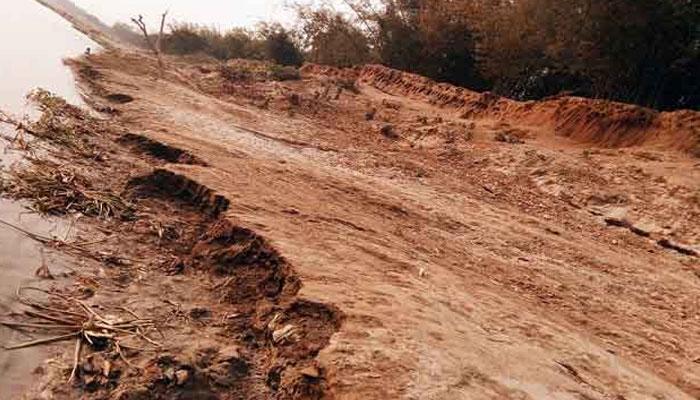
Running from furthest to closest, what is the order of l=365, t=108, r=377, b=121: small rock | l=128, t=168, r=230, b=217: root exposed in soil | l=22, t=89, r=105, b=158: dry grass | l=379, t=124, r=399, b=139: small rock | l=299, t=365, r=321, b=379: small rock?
1. l=365, t=108, r=377, b=121: small rock
2. l=379, t=124, r=399, b=139: small rock
3. l=22, t=89, r=105, b=158: dry grass
4. l=128, t=168, r=230, b=217: root exposed in soil
5. l=299, t=365, r=321, b=379: small rock

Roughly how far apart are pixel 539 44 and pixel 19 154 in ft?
30.9

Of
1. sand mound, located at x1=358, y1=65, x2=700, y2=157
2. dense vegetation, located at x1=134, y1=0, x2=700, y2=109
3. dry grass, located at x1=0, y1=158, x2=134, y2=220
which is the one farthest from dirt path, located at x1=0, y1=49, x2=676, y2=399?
A: dense vegetation, located at x1=134, y1=0, x2=700, y2=109

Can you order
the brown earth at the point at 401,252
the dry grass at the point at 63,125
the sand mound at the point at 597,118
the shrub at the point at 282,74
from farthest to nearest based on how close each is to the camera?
the shrub at the point at 282,74 < the sand mound at the point at 597,118 < the dry grass at the point at 63,125 < the brown earth at the point at 401,252

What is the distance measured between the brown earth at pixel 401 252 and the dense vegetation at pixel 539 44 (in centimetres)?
99

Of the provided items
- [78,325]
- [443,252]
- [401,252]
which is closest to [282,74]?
[443,252]

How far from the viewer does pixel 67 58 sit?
13859mm

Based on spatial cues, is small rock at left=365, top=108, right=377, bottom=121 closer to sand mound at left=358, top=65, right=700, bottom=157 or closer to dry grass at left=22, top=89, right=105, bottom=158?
sand mound at left=358, top=65, right=700, bottom=157

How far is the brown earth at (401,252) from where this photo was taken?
10.6 ft

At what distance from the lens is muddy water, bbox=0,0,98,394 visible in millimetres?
2877

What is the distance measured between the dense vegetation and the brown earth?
0.99 metres

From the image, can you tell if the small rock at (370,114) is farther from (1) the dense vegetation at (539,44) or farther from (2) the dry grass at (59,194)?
(2) the dry grass at (59,194)

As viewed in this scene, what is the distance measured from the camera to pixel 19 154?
579cm

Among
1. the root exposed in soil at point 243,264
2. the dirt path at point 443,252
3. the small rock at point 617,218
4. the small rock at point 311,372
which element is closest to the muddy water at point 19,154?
the dirt path at point 443,252

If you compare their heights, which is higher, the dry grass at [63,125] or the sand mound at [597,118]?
the sand mound at [597,118]
